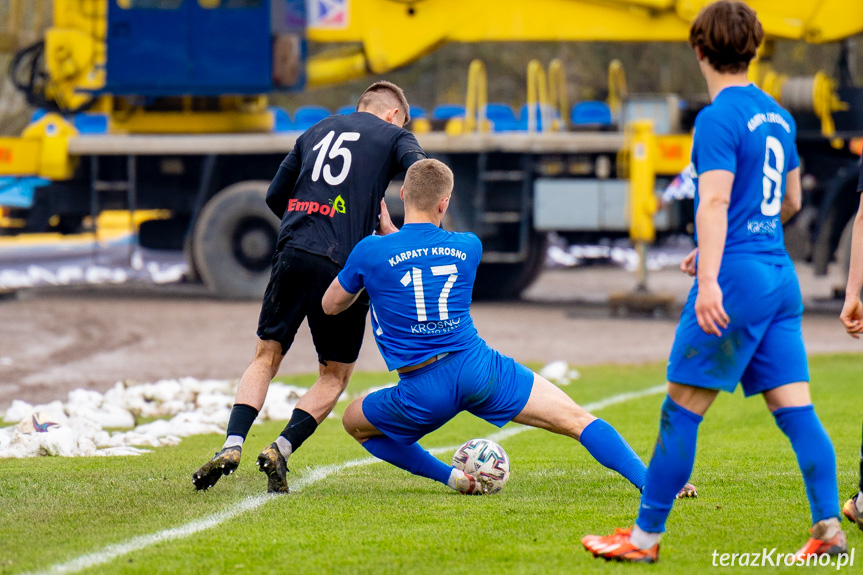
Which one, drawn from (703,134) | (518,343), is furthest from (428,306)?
(518,343)

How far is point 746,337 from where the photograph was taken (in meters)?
3.75

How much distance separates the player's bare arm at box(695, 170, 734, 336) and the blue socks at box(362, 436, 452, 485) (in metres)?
1.87

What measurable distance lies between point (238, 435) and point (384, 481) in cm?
76

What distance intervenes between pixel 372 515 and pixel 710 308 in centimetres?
169

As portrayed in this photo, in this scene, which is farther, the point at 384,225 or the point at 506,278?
the point at 506,278

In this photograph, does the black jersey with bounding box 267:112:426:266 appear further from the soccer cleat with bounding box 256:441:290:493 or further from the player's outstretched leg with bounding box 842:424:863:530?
the player's outstretched leg with bounding box 842:424:863:530

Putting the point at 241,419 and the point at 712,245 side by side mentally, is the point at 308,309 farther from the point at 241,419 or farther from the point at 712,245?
the point at 712,245

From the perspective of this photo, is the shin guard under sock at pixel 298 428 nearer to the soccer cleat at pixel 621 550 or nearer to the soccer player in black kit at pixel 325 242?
the soccer player in black kit at pixel 325 242

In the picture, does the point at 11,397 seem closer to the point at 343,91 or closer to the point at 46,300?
the point at 46,300

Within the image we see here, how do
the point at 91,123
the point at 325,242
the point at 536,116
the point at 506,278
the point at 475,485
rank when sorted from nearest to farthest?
the point at 475,485
the point at 325,242
the point at 536,116
the point at 506,278
the point at 91,123

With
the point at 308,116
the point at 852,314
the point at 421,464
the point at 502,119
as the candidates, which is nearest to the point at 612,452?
the point at 421,464

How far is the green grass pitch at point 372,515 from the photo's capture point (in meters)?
3.90

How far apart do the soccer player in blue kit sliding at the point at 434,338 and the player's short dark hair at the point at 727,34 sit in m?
1.36

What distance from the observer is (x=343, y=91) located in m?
36.3
